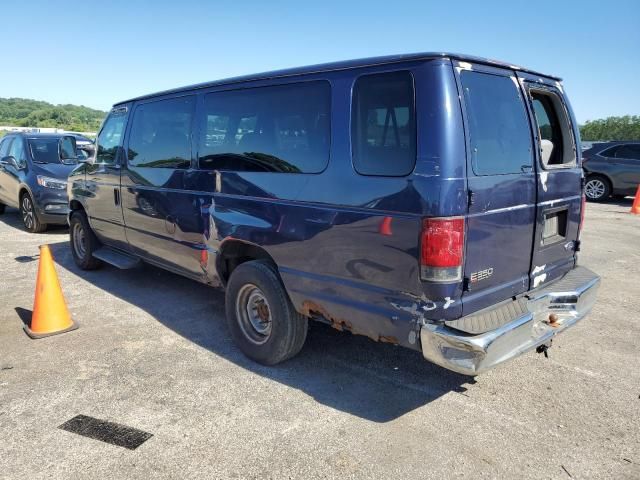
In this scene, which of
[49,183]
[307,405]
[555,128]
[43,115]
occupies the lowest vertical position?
[307,405]

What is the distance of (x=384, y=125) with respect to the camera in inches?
113

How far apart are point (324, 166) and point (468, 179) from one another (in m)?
0.92

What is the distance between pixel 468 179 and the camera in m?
2.70

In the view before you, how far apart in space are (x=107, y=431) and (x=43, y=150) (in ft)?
26.0

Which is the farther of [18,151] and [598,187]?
[598,187]

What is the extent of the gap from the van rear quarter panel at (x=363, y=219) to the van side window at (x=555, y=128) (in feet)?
4.63

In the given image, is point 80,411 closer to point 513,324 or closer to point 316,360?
point 316,360

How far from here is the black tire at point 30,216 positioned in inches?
346

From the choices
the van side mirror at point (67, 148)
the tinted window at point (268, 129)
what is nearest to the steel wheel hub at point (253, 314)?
the tinted window at point (268, 129)

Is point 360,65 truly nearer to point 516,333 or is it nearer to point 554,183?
point 554,183

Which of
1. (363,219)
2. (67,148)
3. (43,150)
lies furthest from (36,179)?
(363,219)

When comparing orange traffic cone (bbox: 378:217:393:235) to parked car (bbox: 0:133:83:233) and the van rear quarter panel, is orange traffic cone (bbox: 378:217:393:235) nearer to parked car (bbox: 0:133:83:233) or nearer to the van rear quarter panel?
the van rear quarter panel

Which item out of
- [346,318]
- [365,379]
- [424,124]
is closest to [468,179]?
[424,124]

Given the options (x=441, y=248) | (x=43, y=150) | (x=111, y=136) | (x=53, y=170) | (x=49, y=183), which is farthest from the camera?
(x=43, y=150)
